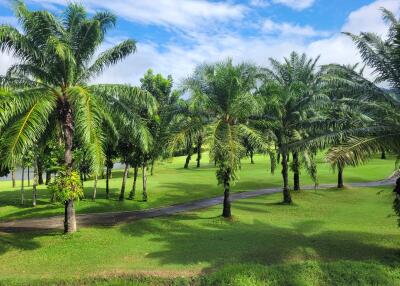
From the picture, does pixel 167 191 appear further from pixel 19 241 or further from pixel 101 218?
pixel 19 241

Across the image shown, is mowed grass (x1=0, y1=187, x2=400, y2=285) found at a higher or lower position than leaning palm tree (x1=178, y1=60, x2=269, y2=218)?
lower

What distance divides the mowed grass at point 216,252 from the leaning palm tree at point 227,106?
3.84m

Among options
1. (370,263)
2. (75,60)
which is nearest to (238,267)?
(370,263)

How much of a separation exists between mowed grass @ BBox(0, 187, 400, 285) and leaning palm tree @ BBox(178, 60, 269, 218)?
3842 millimetres

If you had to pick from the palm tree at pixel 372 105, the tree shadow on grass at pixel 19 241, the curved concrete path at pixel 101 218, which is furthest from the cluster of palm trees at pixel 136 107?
the curved concrete path at pixel 101 218

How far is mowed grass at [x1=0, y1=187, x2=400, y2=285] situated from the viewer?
49.9 ft

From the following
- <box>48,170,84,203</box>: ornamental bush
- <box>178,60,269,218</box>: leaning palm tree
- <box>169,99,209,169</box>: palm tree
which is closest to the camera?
<box>48,170,84,203</box>: ornamental bush

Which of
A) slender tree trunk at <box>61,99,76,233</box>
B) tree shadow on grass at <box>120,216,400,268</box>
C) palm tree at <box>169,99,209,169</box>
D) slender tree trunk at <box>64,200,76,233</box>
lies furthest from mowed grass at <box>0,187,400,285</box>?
palm tree at <box>169,99,209,169</box>

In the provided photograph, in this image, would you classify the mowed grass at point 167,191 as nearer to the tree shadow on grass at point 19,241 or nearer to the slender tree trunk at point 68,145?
the tree shadow on grass at point 19,241

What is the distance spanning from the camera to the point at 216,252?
18.3m

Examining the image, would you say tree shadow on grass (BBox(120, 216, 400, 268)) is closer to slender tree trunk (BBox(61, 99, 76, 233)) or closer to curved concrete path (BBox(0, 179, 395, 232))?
curved concrete path (BBox(0, 179, 395, 232))

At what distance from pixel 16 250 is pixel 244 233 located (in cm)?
1096

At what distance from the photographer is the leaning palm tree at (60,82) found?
17938 mm

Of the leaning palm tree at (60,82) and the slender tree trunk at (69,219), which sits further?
the slender tree trunk at (69,219)
